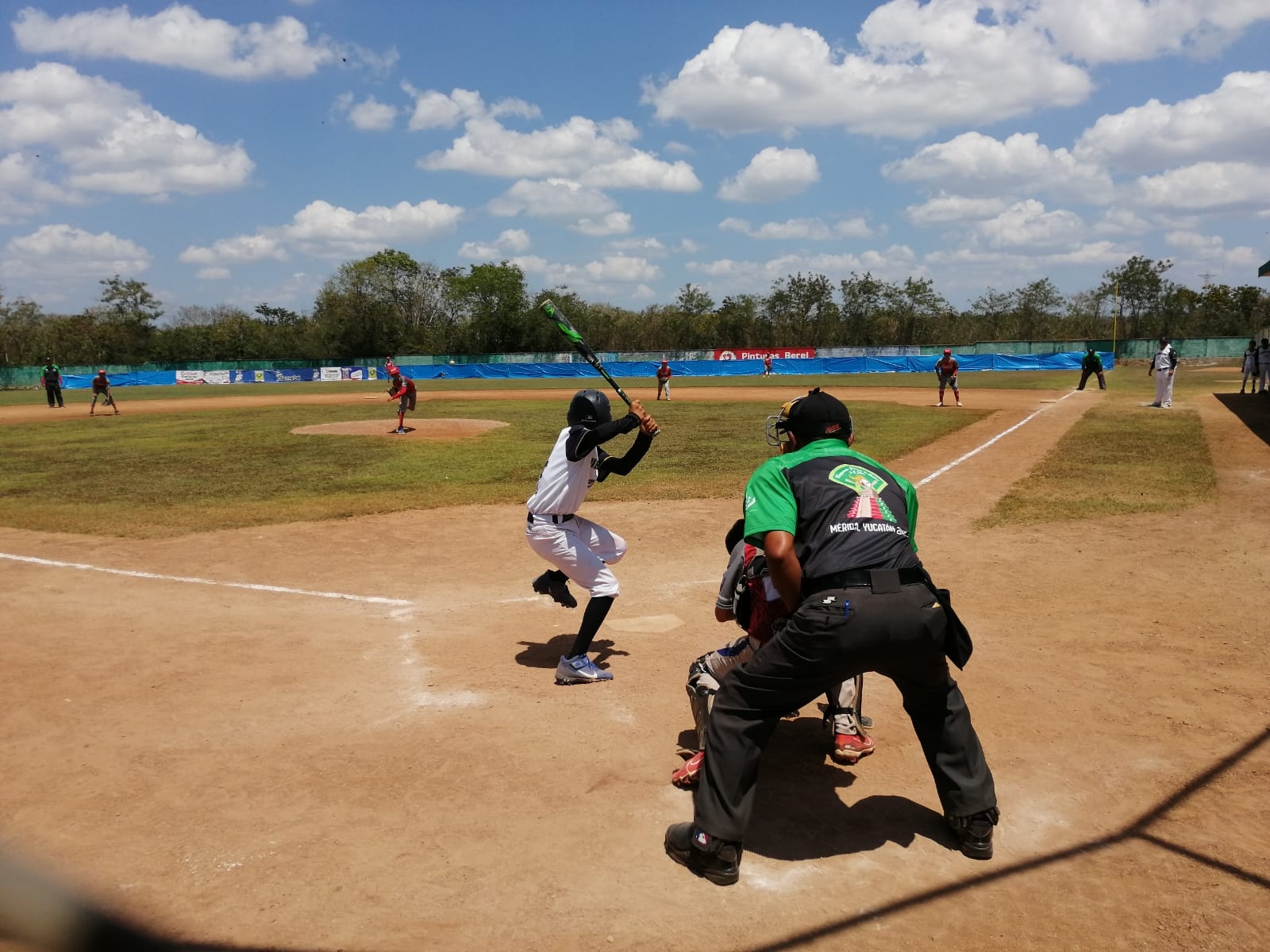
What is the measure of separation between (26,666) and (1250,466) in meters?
17.7

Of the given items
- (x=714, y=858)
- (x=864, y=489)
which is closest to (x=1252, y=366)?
(x=864, y=489)

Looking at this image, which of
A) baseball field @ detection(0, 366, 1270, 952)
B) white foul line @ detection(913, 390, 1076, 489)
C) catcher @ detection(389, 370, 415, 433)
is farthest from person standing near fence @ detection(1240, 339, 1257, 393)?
catcher @ detection(389, 370, 415, 433)

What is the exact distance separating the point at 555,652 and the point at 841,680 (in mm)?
3514

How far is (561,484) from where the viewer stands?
6.50 m

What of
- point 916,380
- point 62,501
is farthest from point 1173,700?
point 916,380

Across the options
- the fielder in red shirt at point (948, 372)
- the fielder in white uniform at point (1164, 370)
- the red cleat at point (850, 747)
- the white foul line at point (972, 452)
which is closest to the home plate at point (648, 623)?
the red cleat at point (850, 747)

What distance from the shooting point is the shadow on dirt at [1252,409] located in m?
20.8

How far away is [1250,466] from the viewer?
50.4ft

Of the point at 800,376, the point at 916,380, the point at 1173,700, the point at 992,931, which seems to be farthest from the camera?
the point at 800,376

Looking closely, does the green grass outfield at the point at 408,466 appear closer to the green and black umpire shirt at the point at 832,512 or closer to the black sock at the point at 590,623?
the black sock at the point at 590,623

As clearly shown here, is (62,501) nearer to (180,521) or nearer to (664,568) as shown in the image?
(180,521)

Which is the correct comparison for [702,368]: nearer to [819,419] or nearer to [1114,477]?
[1114,477]

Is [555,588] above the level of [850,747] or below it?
above

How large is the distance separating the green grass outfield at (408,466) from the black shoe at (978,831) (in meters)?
8.28
